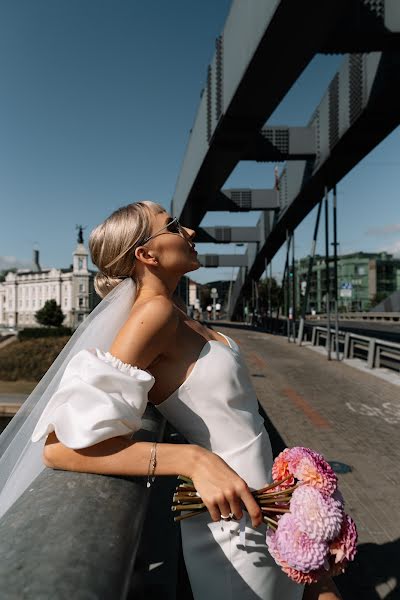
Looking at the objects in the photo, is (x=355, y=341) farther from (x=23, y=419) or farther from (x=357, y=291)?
(x=357, y=291)

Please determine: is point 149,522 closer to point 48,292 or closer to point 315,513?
point 315,513

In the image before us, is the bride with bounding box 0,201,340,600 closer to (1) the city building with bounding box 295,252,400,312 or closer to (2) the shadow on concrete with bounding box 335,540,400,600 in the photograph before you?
(2) the shadow on concrete with bounding box 335,540,400,600

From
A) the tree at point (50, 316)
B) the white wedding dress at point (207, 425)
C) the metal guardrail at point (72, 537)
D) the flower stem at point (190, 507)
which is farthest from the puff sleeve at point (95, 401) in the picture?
the tree at point (50, 316)

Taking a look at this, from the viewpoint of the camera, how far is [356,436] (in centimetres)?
544

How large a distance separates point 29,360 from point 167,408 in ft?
137

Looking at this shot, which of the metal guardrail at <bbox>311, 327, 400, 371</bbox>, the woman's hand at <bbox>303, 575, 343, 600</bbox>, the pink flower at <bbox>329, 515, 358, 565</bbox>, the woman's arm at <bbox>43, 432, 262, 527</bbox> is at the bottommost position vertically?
the metal guardrail at <bbox>311, 327, 400, 371</bbox>

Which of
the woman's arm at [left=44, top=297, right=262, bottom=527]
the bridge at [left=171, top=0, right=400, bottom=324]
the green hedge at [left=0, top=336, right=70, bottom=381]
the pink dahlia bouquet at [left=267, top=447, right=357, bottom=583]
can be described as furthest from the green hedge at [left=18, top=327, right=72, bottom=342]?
the pink dahlia bouquet at [left=267, top=447, right=357, bottom=583]

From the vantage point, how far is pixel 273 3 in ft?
21.6

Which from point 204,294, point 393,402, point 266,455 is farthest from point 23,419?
point 204,294

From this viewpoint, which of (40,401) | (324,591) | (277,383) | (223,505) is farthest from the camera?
(277,383)

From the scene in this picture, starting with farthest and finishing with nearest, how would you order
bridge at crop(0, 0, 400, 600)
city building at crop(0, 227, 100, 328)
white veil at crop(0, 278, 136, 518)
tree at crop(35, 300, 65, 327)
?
city building at crop(0, 227, 100, 328) → tree at crop(35, 300, 65, 327) → white veil at crop(0, 278, 136, 518) → bridge at crop(0, 0, 400, 600)

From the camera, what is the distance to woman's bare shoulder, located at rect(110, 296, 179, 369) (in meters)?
1.27

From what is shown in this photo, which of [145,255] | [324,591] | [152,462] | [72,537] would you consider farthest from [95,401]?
[324,591]

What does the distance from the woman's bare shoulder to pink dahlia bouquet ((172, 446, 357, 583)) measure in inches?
15.1
